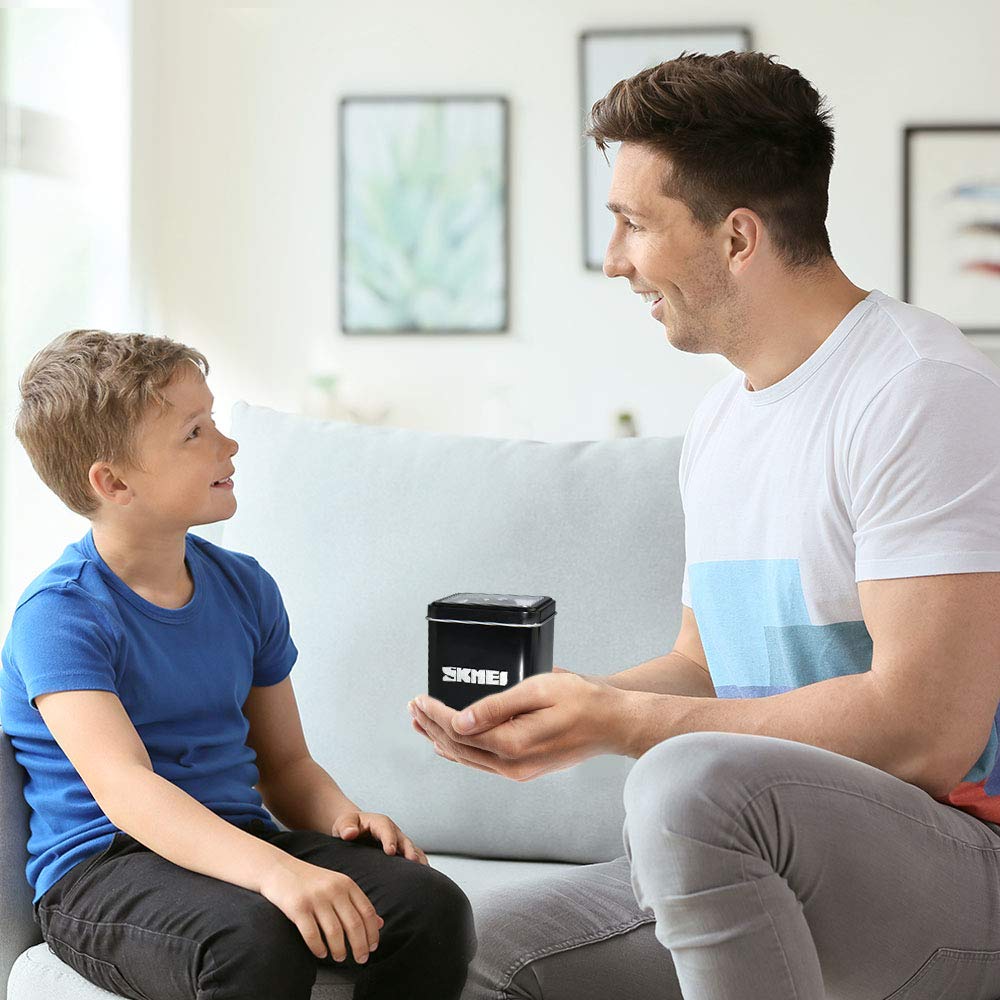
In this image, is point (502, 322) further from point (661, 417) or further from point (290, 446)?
point (290, 446)

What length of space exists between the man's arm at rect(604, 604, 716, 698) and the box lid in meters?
0.20

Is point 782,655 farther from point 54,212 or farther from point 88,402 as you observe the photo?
point 54,212

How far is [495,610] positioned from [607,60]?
326 cm

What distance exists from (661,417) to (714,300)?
276cm

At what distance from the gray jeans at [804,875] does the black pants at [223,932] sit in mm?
304

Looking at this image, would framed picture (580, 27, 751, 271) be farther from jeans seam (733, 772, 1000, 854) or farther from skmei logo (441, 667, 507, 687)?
jeans seam (733, 772, 1000, 854)

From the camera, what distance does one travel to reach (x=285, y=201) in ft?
13.8

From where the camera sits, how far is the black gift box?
120 cm

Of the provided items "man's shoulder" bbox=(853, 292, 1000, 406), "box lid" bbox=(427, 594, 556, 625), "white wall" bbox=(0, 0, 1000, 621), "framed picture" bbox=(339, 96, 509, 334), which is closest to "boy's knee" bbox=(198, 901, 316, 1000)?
"box lid" bbox=(427, 594, 556, 625)

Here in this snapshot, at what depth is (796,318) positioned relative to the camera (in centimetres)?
133

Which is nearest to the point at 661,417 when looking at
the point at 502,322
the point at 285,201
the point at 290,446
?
the point at 502,322

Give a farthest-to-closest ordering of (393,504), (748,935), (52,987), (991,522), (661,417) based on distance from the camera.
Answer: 1. (661,417)
2. (393,504)
3. (52,987)
4. (991,522)
5. (748,935)

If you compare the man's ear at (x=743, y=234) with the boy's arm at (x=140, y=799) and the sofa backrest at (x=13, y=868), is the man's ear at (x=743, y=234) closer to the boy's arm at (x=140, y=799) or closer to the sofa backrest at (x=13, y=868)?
the boy's arm at (x=140, y=799)

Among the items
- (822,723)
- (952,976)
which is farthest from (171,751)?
(952,976)
